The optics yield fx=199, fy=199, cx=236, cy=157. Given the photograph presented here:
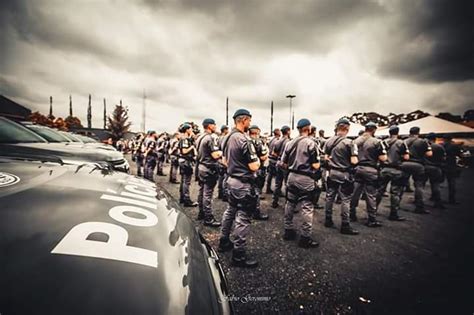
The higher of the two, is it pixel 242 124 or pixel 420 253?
pixel 242 124

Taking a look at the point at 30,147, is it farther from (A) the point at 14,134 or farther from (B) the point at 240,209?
(B) the point at 240,209

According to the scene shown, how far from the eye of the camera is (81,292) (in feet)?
2.00

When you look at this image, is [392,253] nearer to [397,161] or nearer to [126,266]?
[397,161]

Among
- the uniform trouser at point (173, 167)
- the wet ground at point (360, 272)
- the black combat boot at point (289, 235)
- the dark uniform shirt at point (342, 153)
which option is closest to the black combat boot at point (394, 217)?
the wet ground at point (360, 272)

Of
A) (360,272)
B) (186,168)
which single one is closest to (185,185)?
(186,168)

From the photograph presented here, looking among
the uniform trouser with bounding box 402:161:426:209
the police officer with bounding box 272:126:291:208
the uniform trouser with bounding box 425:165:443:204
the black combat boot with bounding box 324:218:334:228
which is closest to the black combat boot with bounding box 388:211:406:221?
the uniform trouser with bounding box 402:161:426:209

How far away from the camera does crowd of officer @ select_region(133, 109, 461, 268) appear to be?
301cm

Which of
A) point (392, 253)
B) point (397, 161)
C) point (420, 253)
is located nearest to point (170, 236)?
point (392, 253)

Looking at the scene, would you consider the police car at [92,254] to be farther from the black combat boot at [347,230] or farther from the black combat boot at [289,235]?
the black combat boot at [347,230]

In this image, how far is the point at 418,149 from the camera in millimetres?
5586

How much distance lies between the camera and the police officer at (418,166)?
214 inches

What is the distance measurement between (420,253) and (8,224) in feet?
15.4

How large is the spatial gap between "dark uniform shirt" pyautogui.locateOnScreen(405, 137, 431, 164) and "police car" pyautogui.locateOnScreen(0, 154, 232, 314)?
6.80m

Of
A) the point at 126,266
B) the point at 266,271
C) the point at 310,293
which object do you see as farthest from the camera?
the point at 266,271
